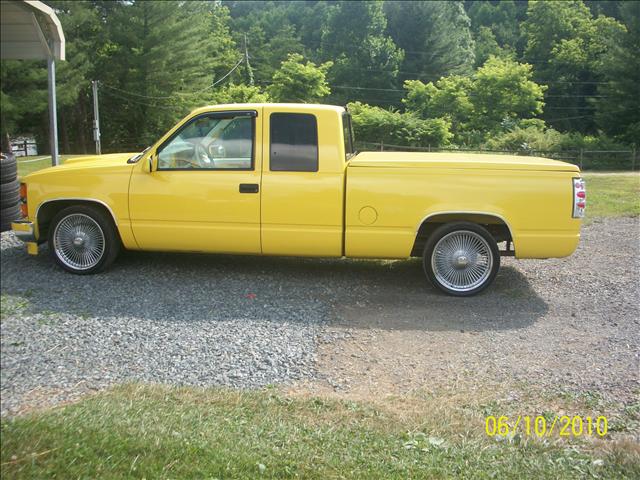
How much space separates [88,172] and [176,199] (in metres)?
0.93

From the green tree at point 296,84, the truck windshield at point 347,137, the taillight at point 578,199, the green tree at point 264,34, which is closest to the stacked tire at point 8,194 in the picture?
the truck windshield at point 347,137

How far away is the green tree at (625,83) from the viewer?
47.0m

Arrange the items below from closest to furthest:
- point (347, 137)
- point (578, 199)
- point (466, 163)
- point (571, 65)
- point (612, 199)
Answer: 1. point (578, 199)
2. point (466, 163)
3. point (347, 137)
4. point (612, 199)
5. point (571, 65)

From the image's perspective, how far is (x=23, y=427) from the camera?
6.92 ft

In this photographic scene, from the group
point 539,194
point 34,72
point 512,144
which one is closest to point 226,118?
point 539,194

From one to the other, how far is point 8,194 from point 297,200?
4139 mm

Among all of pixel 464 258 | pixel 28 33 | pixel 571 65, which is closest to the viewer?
pixel 28 33

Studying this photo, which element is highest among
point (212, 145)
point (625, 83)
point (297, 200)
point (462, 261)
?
point (625, 83)

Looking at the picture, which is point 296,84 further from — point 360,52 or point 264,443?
point 264,443

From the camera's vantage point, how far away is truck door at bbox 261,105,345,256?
21.4ft

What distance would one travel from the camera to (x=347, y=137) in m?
7.30

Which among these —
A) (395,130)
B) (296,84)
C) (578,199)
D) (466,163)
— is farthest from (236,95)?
(578,199)

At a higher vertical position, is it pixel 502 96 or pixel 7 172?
pixel 502 96
